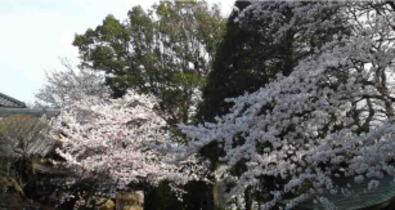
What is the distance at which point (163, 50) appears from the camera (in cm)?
2158

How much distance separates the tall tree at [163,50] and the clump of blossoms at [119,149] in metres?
6.57

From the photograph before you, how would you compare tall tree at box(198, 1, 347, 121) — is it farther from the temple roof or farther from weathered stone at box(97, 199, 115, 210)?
the temple roof

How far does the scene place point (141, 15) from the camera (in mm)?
22719

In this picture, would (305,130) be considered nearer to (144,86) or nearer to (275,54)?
(275,54)

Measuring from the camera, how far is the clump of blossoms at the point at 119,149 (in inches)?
423

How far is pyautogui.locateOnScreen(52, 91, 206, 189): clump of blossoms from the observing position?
1074 centimetres

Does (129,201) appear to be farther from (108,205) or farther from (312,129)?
(312,129)

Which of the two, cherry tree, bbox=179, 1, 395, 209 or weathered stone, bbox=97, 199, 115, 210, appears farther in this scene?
weathered stone, bbox=97, 199, 115, 210

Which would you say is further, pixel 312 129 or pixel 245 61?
pixel 245 61

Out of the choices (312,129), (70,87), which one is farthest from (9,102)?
(312,129)

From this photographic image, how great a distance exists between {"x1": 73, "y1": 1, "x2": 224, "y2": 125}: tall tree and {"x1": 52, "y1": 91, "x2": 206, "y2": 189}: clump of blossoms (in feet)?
21.5

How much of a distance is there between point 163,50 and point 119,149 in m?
10.8

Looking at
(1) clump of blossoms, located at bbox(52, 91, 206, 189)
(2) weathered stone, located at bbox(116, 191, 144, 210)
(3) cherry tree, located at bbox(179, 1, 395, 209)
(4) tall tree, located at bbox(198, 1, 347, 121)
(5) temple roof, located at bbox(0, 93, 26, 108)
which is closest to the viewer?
(3) cherry tree, located at bbox(179, 1, 395, 209)

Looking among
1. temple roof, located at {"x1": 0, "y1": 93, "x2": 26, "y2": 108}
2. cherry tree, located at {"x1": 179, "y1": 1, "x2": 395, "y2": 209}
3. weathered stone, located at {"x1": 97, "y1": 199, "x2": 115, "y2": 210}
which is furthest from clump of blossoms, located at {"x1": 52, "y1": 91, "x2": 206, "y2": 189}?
temple roof, located at {"x1": 0, "y1": 93, "x2": 26, "y2": 108}
